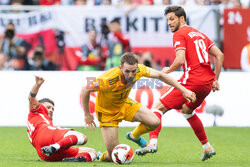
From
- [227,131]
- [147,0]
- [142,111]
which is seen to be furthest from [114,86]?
[147,0]

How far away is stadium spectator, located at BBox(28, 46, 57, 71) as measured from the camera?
14570 millimetres

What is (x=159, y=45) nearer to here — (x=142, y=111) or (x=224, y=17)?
(x=224, y=17)

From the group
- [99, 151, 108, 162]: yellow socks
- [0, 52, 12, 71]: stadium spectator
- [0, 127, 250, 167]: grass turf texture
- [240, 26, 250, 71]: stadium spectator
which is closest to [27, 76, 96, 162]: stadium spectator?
[99, 151, 108, 162]: yellow socks

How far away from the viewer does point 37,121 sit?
27.1 feet

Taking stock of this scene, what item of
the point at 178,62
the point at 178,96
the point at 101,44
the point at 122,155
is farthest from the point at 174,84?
the point at 101,44

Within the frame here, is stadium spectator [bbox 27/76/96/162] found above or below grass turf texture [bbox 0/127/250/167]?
above

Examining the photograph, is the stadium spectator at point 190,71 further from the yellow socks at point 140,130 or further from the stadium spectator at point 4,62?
the stadium spectator at point 4,62

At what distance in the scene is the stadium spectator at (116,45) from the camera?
563 inches

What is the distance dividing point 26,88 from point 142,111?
623 cm

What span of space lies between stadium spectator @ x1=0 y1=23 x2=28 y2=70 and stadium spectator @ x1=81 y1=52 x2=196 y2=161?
6.83 m

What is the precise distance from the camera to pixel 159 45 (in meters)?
14.9

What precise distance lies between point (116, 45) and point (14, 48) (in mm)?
2716

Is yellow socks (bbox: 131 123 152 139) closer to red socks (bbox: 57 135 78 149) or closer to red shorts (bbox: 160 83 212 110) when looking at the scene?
red shorts (bbox: 160 83 212 110)

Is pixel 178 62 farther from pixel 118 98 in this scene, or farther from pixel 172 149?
pixel 172 149
